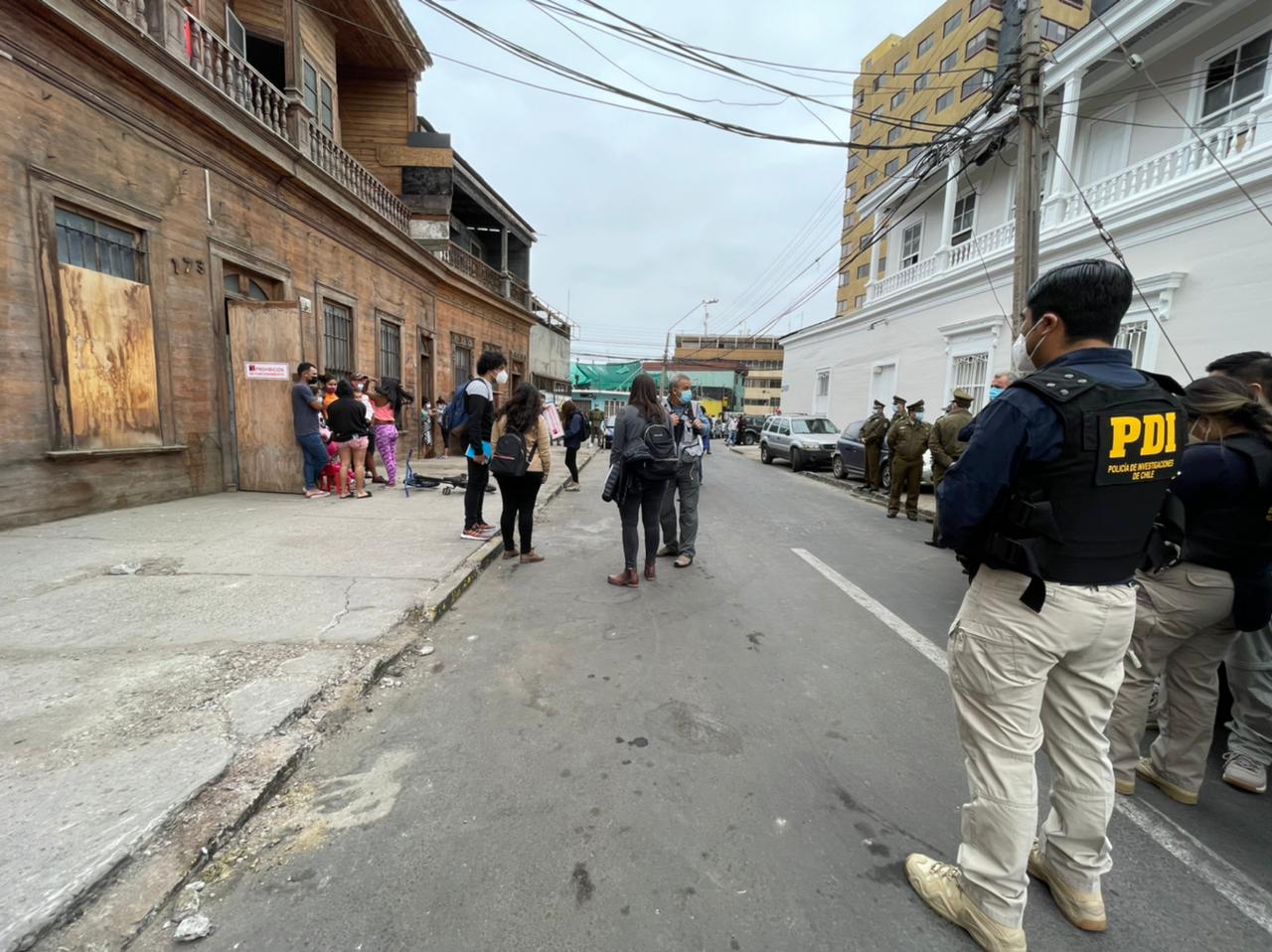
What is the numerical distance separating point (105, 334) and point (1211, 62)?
16.5 m

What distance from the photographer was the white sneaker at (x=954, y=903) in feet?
5.44

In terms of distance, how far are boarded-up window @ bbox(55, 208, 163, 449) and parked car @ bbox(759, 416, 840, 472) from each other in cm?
1387

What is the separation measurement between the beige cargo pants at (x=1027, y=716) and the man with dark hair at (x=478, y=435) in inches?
192

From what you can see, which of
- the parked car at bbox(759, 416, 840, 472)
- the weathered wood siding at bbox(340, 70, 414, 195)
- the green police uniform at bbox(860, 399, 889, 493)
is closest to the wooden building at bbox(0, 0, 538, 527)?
the weathered wood siding at bbox(340, 70, 414, 195)

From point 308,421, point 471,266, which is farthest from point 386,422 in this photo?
point 471,266

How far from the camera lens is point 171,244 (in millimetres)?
6953

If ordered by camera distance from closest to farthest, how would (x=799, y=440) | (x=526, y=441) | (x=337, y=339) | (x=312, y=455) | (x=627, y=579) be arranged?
1. (x=627, y=579)
2. (x=526, y=441)
3. (x=312, y=455)
4. (x=337, y=339)
5. (x=799, y=440)

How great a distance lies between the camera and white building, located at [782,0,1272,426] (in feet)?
27.6

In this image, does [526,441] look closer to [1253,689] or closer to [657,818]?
[657,818]

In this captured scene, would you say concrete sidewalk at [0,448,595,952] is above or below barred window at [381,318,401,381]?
below

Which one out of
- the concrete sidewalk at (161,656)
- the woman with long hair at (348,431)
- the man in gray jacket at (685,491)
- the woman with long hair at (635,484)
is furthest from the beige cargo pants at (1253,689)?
the woman with long hair at (348,431)

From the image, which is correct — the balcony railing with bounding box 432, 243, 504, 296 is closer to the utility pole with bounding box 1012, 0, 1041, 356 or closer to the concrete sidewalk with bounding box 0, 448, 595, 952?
the concrete sidewalk with bounding box 0, 448, 595, 952

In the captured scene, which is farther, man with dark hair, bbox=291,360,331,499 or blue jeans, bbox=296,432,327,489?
blue jeans, bbox=296,432,327,489

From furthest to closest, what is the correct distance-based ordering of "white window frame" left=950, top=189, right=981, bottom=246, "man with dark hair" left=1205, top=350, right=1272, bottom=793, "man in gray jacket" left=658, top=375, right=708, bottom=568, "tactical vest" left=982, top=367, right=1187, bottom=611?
"white window frame" left=950, top=189, right=981, bottom=246, "man in gray jacket" left=658, top=375, right=708, bottom=568, "man with dark hair" left=1205, top=350, right=1272, bottom=793, "tactical vest" left=982, top=367, right=1187, bottom=611
